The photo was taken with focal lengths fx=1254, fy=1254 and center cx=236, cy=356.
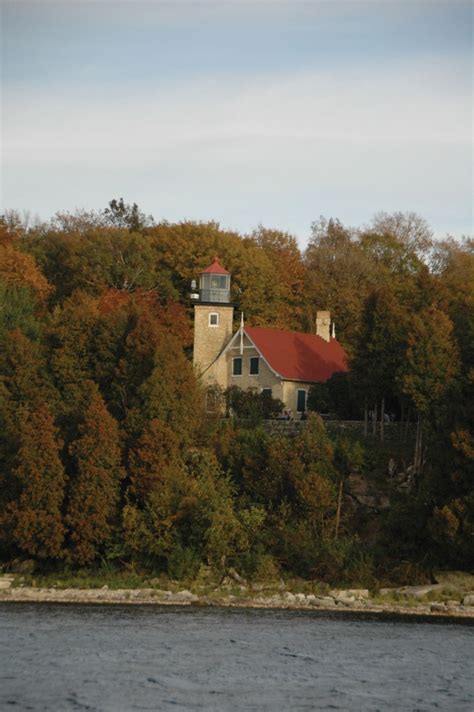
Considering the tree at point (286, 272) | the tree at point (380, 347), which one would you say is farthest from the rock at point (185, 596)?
the tree at point (286, 272)

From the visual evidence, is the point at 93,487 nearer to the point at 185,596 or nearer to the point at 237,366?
the point at 185,596

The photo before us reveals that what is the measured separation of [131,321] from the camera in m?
55.8

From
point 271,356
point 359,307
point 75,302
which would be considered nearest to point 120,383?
point 75,302

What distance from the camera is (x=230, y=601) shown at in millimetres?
42281

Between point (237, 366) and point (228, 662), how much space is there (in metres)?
35.0

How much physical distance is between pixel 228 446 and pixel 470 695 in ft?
81.9

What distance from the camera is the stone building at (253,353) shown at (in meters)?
62.3

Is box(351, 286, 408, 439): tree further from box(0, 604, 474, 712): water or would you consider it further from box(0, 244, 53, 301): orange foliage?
box(0, 244, 53, 301): orange foliage

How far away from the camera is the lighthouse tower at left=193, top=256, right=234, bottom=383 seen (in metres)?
65.5

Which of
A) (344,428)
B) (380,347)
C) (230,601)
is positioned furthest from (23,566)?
(380,347)

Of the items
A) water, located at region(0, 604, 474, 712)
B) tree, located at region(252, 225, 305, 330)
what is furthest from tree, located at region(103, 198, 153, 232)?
water, located at region(0, 604, 474, 712)

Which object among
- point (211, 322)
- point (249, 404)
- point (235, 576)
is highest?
point (211, 322)

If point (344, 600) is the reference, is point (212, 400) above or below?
above

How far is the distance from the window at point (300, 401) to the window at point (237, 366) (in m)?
3.48
